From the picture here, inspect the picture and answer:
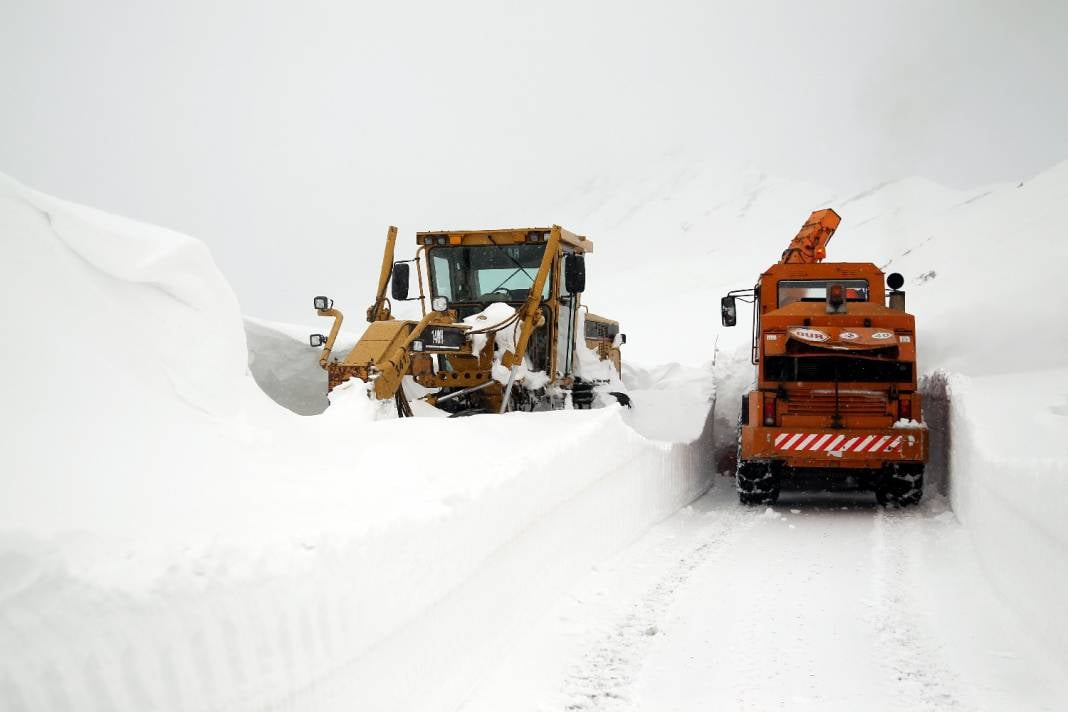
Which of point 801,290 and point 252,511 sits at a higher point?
point 801,290

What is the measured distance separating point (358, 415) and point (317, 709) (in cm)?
650

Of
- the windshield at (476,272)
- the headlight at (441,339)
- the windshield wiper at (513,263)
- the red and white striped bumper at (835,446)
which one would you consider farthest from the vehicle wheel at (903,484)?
the windshield at (476,272)

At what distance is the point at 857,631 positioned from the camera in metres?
5.80

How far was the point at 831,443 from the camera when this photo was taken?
1059cm

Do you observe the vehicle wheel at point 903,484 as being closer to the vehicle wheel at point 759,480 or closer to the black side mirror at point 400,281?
the vehicle wheel at point 759,480

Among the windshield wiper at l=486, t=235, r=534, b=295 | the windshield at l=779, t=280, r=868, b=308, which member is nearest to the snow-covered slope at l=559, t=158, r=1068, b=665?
the windshield at l=779, t=280, r=868, b=308

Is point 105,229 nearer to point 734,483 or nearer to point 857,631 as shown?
point 857,631

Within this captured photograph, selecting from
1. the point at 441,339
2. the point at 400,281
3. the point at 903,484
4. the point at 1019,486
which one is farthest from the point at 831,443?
the point at 400,281

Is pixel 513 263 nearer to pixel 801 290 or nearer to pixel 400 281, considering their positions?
pixel 400 281

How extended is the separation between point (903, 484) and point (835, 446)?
81 centimetres

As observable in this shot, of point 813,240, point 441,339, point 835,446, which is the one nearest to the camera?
point 835,446

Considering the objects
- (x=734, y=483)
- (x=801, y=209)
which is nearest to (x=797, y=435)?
(x=734, y=483)

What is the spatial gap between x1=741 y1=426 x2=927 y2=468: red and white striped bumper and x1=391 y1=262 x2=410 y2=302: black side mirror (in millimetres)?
4464

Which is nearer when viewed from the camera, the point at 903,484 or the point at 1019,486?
the point at 1019,486
